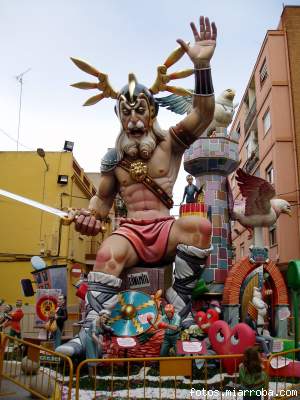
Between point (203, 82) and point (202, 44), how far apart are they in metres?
0.46

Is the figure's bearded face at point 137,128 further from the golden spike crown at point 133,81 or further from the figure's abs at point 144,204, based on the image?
the figure's abs at point 144,204

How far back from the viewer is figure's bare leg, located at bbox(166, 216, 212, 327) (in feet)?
17.8

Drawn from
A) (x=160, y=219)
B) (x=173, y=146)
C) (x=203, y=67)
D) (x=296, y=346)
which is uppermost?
(x=203, y=67)

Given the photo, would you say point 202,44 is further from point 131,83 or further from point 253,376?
point 253,376

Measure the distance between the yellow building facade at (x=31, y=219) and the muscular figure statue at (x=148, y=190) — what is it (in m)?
9.75

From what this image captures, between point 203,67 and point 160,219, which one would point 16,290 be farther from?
point 203,67

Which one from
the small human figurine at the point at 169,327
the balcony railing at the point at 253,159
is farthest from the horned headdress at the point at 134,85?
the balcony railing at the point at 253,159

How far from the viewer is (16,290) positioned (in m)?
15.4

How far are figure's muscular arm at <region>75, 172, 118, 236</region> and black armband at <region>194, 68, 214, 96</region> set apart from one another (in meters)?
1.63

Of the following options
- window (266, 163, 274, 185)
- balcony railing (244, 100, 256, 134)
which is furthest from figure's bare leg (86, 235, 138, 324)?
balcony railing (244, 100, 256, 134)

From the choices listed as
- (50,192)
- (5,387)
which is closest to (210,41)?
(5,387)

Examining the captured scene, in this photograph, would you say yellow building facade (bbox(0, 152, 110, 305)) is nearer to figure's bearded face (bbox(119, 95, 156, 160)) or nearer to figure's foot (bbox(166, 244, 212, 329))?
figure's bearded face (bbox(119, 95, 156, 160))

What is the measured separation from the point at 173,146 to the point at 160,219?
102cm

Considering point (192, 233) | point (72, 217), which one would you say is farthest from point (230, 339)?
point (72, 217)
